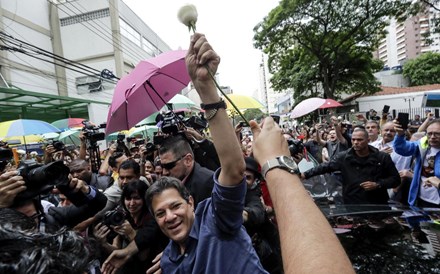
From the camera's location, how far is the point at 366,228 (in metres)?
2.53

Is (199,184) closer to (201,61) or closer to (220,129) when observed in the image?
(220,129)

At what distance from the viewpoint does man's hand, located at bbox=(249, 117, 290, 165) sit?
0.81 meters

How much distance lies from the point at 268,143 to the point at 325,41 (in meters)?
22.5

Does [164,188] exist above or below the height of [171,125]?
below

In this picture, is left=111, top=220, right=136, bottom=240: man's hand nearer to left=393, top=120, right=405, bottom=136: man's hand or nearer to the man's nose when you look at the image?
the man's nose

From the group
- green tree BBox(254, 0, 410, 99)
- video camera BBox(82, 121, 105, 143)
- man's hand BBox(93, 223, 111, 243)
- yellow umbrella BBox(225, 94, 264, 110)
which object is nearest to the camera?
man's hand BBox(93, 223, 111, 243)

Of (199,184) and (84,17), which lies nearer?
(199,184)

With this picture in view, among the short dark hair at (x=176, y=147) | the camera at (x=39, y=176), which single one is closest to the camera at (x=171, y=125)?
the short dark hair at (x=176, y=147)

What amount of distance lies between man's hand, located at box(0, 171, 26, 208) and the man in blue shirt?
905mm

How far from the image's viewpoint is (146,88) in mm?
4105

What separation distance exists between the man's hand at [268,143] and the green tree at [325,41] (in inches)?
781

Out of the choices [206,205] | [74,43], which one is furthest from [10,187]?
[74,43]

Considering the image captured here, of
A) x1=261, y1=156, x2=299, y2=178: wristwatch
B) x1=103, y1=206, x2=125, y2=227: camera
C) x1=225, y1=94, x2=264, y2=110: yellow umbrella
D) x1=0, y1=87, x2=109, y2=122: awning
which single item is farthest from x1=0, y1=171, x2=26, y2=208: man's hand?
x1=0, y1=87, x2=109, y2=122: awning

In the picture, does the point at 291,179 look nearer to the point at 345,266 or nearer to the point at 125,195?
the point at 345,266
